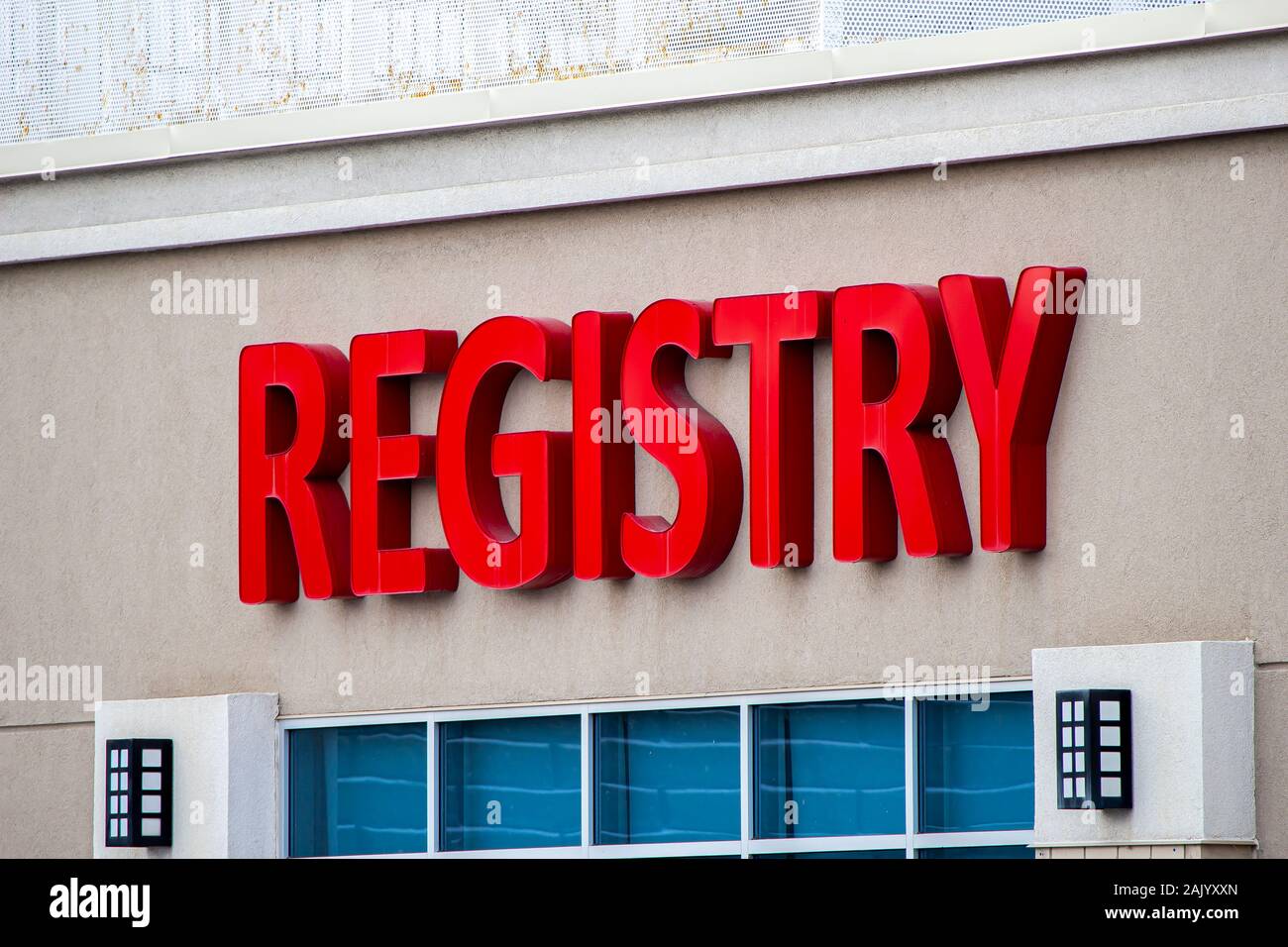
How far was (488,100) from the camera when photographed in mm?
14914

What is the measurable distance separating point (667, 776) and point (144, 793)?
3.74 m

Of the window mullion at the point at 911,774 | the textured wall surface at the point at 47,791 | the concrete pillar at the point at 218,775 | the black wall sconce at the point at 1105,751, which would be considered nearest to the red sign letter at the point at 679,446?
the window mullion at the point at 911,774

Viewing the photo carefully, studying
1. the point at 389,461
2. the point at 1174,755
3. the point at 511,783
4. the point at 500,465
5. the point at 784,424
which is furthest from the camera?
the point at 389,461

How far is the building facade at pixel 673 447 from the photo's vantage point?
40.8ft

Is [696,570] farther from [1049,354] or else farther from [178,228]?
[178,228]

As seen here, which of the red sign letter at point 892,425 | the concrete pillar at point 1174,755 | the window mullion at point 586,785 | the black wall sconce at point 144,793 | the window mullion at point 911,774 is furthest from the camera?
the black wall sconce at point 144,793

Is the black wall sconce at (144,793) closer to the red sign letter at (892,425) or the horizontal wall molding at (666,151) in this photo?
the horizontal wall molding at (666,151)

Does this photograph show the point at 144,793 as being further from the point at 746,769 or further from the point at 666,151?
the point at 666,151

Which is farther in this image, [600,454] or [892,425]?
[600,454]

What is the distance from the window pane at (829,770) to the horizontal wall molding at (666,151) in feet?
10.3

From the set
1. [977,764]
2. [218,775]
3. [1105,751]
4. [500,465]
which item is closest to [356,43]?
[500,465]

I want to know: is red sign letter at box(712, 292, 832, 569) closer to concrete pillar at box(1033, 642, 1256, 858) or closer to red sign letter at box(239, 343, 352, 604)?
concrete pillar at box(1033, 642, 1256, 858)

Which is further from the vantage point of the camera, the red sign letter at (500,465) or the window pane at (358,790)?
the window pane at (358,790)

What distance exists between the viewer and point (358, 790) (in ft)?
50.3
